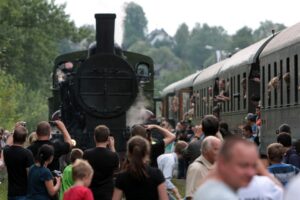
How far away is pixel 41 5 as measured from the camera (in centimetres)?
7275

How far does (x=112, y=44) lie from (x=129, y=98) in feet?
3.66

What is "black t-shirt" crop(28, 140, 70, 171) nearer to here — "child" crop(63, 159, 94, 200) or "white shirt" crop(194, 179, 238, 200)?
"child" crop(63, 159, 94, 200)

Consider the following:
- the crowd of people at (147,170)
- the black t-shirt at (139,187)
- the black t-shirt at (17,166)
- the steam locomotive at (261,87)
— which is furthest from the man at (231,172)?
the steam locomotive at (261,87)

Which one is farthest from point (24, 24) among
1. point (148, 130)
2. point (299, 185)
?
point (299, 185)

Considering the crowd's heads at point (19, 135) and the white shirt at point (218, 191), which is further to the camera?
the crowd's heads at point (19, 135)

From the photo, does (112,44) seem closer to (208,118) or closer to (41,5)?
(208,118)

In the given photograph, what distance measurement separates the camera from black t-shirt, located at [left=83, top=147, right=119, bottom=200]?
13.2m

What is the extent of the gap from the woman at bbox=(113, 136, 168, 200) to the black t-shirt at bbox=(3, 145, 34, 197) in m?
3.70

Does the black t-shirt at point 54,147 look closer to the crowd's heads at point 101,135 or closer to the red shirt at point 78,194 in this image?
the crowd's heads at point 101,135

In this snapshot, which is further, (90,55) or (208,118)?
(90,55)

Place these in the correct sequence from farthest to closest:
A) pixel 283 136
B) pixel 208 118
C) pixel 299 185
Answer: pixel 283 136 → pixel 208 118 → pixel 299 185

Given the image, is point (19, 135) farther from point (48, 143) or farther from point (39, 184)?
point (39, 184)

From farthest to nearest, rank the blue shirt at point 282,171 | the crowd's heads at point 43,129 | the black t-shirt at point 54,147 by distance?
1. the black t-shirt at point 54,147
2. the crowd's heads at point 43,129
3. the blue shirt at point 282,171

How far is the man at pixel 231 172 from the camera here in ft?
24.4
